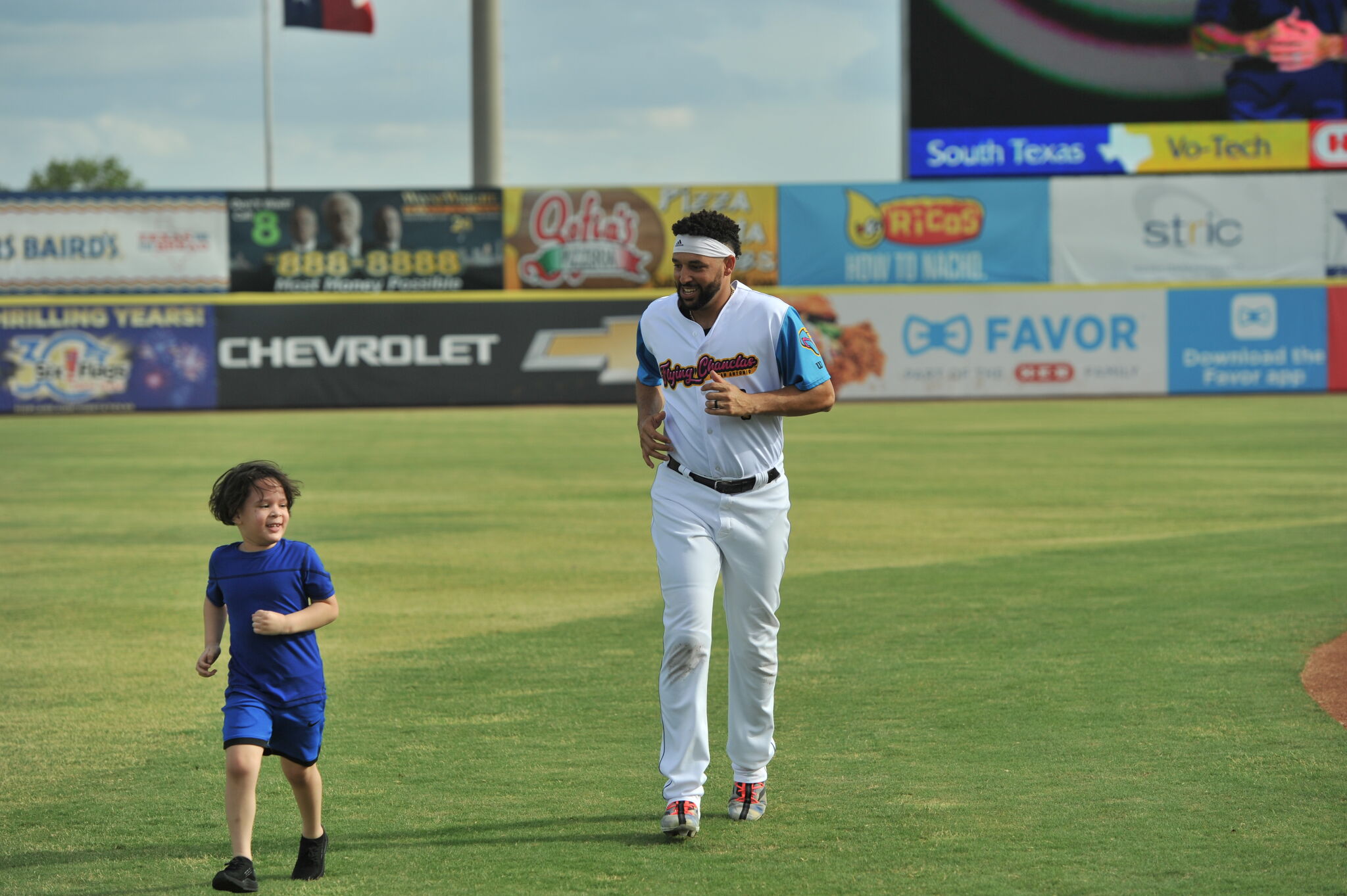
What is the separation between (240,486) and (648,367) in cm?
167

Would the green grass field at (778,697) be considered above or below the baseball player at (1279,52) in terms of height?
below

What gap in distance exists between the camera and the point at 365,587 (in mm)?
10930

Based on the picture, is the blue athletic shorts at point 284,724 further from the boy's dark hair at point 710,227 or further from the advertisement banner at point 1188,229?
the advertisement banner at point 1188,229

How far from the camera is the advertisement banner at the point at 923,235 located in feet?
116

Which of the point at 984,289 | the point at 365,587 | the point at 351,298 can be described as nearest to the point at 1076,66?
the point at 984,289

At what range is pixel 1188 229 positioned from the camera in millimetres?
35406

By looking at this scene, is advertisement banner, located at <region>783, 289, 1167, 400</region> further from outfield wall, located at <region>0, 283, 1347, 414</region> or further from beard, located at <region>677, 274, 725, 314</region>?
beard, located at <region>677, 274, 725, 314</region>

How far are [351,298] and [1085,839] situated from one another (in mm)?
31374

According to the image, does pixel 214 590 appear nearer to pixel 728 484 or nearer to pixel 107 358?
pixel 728 484

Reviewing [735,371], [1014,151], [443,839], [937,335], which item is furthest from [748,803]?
[1014,151]

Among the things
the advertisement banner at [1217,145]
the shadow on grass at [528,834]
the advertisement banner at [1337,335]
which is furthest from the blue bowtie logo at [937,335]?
the shadow on grass at [528,834]

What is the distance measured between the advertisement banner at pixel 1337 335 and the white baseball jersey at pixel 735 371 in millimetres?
32727

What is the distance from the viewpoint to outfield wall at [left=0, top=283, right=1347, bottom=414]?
34594mm

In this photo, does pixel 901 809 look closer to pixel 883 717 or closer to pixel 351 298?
pixel 883 717
